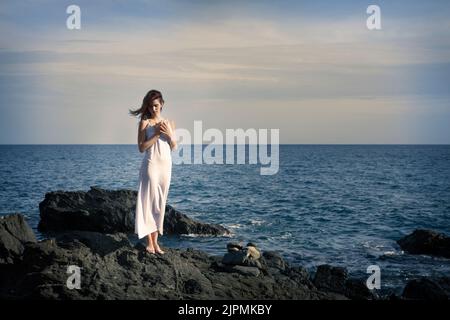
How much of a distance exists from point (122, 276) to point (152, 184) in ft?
5.83

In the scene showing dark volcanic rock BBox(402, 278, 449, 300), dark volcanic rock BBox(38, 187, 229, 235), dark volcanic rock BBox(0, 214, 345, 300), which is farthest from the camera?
dark volcanic rock BBox(38, 187, 229, 235)

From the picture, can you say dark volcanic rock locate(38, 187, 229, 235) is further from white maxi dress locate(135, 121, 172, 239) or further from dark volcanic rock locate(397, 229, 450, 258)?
white maxi dress locate(135, 121, 172, 239)

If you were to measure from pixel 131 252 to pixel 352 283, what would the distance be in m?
7.86

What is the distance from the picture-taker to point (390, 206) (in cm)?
4328

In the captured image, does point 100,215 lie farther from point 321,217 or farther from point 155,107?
point 155,107

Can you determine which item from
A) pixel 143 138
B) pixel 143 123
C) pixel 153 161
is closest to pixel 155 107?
pixel 143 123

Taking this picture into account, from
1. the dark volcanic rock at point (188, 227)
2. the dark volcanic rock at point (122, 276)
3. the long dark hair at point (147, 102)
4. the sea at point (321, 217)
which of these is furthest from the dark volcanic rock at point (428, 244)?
the long dark hair at point (147, 102)

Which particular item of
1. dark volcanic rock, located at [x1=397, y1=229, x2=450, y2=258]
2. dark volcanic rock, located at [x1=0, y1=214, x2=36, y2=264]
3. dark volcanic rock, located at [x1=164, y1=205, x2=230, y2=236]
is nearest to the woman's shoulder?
dark volcanic rock, located at [x1=0, y1=214, x2=36, y2=264]

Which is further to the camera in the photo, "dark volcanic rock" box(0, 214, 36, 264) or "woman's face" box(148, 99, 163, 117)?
"dark volcanic rock" box(0, 214, 36, 264)

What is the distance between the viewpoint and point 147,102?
9.44m

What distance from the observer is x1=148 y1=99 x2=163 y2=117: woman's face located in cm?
945

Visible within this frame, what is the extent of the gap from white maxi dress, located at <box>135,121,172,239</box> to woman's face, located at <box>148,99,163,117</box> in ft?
0.81

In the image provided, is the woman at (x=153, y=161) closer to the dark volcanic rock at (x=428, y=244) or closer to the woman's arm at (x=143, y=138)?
the woman's arm at (x=143, y=138)
